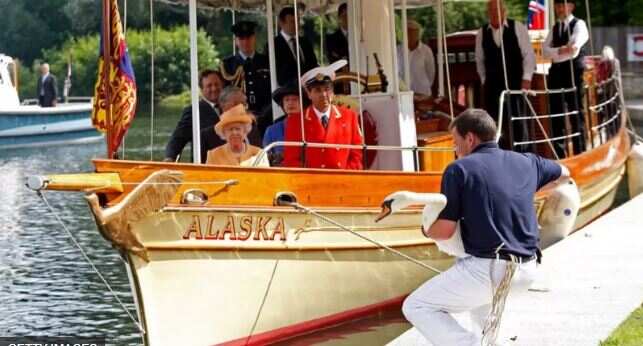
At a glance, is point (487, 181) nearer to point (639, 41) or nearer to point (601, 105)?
point (601, 105)

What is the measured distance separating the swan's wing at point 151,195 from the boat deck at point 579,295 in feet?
5.98

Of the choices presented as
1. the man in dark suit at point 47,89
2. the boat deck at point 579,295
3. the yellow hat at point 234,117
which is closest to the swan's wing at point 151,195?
the yellow hat at point 234,117

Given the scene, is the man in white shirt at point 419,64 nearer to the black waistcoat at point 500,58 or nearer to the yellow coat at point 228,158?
the black waistcoat at point 500,58

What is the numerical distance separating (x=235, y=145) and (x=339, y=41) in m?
2.64

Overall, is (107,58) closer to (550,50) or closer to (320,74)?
(320,74)

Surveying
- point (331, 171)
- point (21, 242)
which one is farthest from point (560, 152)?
point (21, 242)

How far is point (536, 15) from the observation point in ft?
73.5

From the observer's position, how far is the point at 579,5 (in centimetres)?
4734

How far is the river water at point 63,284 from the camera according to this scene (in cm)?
1151

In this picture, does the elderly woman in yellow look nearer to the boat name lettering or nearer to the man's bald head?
the boat name lettering

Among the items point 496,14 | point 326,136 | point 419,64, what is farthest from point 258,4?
point 326,136

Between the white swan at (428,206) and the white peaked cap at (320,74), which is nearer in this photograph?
the white swan at (428,206)

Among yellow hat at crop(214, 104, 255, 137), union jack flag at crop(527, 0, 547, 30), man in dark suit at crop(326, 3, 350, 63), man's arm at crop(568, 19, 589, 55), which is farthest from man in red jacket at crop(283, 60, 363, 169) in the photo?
union jack flag at crop(527, 0, 547, 30)

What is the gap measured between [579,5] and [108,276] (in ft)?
115
